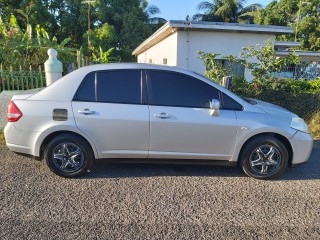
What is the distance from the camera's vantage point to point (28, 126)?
12.4 ft

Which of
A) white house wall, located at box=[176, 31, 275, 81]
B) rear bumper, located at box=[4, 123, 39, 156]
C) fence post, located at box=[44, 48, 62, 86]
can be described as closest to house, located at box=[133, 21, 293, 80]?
white house wall, located at box=[176, 31, 275, 81]

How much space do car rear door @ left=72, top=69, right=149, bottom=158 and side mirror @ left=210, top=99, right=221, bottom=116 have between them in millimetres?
931

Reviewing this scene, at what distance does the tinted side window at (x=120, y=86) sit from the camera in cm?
383

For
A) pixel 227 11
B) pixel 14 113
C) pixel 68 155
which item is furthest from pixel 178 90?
pixel 227 11

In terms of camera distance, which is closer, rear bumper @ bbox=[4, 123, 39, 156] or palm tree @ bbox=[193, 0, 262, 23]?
rear bumper @ bbox=[4, 123, 39, 156]

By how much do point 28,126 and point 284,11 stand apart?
37306mm

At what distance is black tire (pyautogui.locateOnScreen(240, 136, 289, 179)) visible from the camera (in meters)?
3.95

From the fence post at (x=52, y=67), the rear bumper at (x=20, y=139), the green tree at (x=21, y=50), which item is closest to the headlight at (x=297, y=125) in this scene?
the rear bumper at (x=20, y=139)

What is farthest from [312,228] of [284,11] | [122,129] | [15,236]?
[284,11]

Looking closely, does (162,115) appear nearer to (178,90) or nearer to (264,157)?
(178,90)

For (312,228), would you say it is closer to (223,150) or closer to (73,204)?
(223,150)

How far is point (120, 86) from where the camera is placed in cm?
387

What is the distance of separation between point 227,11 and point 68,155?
29.6 m

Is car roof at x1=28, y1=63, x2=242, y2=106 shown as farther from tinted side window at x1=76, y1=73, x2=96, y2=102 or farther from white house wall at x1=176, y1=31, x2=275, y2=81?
white house wall at x1=176, y1=31, x2=275, y2=81
